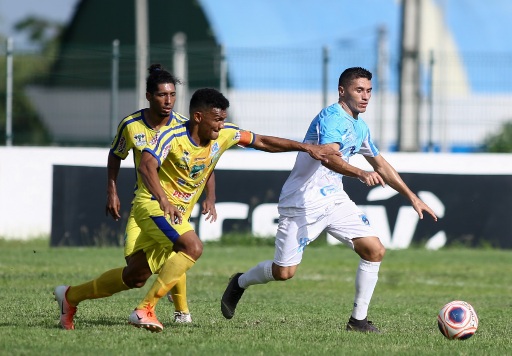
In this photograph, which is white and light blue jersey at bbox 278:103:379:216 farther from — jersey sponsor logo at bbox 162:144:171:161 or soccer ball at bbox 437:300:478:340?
soccer ball at bbox 437:300:478:340

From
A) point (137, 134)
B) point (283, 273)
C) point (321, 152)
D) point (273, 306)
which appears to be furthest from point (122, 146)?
point (273, 306)

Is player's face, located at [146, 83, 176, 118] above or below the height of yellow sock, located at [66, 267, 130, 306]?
above

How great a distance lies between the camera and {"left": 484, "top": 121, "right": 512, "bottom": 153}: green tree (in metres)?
21.5

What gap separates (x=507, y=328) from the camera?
A: 10.1 m

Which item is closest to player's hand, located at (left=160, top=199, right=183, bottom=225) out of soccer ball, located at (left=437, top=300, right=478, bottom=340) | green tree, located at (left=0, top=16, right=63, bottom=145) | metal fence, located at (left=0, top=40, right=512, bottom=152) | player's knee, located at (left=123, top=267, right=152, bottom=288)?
player's knee, located at (left=123, top=267, right=152, bottom=288)

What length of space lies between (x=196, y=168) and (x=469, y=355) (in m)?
2.70

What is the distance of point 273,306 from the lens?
11.7 meters

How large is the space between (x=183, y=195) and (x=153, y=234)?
1.57ft

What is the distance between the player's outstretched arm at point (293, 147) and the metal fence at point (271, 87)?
10.5m

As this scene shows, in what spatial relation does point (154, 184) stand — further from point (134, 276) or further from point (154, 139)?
point (134, 276)

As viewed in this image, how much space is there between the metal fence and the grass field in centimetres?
255

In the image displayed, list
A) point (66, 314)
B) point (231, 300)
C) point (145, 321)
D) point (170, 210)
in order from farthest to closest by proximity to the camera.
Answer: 1. point (231, 300)
2. point (66, 314)
3. point (145, 321)
4. point (170, 210)

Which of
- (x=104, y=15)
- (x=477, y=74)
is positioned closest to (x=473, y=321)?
(x=477, y=74)

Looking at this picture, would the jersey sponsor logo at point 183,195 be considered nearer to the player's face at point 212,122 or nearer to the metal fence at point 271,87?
the player's face at point 212,122
